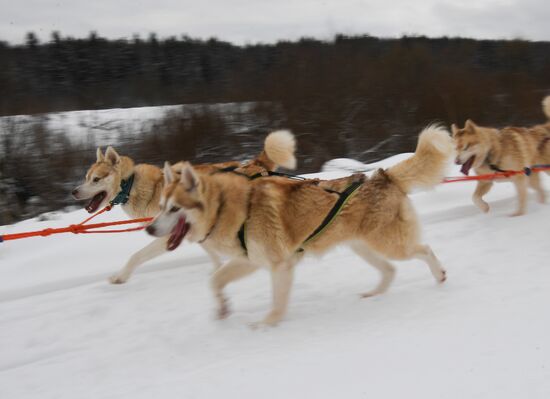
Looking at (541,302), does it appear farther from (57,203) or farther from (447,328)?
(57,203)

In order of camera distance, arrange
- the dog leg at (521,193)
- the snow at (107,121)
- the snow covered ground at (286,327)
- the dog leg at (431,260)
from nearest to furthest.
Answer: the snow covered ground at (286,327), the dog leg at (431,260), the dog leg at (521,193), the snow at (107,121)

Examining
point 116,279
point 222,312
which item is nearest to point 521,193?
point 222,312

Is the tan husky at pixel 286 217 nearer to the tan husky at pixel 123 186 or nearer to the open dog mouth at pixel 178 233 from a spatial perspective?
the open dog mouth at pixel 178 233

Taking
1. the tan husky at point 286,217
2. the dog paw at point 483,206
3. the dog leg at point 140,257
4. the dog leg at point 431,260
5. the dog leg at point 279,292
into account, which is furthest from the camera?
the dog paw at point 483,206

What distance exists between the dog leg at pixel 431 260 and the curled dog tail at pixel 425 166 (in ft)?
1.76

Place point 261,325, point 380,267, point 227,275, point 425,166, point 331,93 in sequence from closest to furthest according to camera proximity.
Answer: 1. point 261,325
2. point 227,275
3. point 425,166
4. point 380,267
5. point 331,93

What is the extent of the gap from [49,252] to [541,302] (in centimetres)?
495

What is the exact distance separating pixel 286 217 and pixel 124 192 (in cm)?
220

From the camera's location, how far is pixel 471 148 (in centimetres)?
638

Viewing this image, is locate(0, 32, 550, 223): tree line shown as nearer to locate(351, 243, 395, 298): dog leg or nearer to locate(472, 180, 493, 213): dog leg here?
locate(472, 180, 493, 213): dog leg

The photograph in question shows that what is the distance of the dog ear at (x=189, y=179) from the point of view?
10.9 feet

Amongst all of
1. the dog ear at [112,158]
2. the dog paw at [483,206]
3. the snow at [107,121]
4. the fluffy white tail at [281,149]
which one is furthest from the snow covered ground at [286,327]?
the snow at [107,121]

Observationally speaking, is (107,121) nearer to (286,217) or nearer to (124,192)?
(124,192)

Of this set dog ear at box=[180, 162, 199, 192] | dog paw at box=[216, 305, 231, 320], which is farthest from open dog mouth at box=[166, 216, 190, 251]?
dog paw at box=[216, 305, 231, 320]
